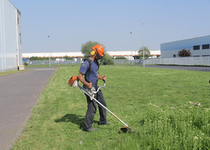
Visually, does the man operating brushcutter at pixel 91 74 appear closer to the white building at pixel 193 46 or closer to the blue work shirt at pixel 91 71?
the blue work shirt at pixel 91 71

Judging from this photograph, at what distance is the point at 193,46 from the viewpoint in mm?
65500

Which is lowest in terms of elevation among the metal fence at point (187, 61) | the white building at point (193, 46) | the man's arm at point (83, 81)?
the man's arm at point (83, 81)

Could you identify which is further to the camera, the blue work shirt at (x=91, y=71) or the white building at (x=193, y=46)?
A: the white building at (x=193, y=46)

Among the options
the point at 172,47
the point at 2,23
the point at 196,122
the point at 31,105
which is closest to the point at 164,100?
the point at 196,122

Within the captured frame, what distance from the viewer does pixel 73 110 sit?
290 inches

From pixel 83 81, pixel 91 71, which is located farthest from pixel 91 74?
pixel 83 81

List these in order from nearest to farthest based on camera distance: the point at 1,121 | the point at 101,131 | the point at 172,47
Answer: the point at 101,131, the point at 1,121, the point at 172,47

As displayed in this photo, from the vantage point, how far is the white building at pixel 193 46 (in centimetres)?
6047

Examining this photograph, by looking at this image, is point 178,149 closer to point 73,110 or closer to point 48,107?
point 73,110

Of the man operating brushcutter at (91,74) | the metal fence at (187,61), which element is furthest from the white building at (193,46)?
the man operating brushcutter at (91,74)

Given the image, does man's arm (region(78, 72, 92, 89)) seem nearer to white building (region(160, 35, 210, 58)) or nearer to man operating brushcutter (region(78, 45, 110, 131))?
man operating brushcutter (region(78, 45, 110, 131))

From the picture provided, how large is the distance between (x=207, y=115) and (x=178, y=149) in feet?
4.77

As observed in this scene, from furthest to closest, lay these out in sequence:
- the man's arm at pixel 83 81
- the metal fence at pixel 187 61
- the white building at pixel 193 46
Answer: the white building at pixel 193 46, the metal fence at pixel 187 61, the man's arm at pixel 83 81

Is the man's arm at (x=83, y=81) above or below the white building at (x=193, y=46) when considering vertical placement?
below
